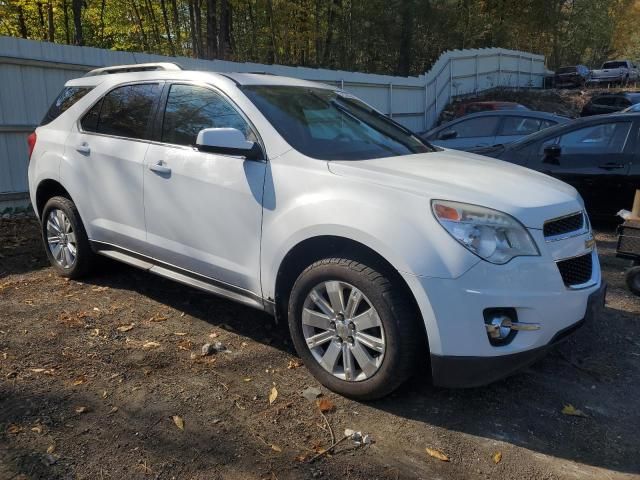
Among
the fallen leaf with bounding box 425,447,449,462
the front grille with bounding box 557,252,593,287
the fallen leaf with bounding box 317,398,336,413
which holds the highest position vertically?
the front grille with bounding box 557,252,593,287

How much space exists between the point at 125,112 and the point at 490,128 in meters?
7.21

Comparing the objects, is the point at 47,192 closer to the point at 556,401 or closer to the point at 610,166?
the point at 556,401

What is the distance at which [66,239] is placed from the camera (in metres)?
5.24

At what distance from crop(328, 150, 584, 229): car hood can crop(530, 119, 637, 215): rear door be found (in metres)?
3.72

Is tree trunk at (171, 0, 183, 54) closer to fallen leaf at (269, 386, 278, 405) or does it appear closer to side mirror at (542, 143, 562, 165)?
side mirror at (542, 143, 562, 165)

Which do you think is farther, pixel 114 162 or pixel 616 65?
pixel 616 65

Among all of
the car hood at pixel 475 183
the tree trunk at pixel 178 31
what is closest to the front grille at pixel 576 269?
the car hood at pixel 475 183

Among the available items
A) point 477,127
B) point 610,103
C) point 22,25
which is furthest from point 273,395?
point 22,25

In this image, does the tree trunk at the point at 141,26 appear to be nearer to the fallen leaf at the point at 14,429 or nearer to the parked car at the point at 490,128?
the parked car at the point at 490,128

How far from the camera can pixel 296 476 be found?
2715mm

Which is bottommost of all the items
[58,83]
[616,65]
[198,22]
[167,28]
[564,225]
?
[564,225]

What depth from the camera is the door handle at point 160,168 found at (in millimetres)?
4113

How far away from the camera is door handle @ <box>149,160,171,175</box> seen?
4113mm

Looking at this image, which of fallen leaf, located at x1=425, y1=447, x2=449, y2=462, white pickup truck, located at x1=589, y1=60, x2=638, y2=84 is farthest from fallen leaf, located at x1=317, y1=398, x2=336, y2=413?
white pickup truck, located at x1=589, y1=60, x2=638, y2=84
